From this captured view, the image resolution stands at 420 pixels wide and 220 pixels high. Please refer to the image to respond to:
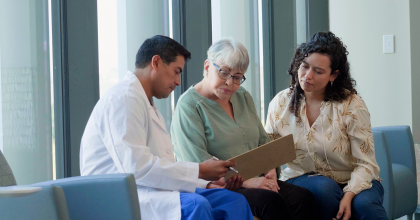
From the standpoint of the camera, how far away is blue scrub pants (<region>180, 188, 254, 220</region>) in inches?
57.7

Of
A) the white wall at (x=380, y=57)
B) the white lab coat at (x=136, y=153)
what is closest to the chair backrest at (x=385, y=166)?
the white wall at (x=380, y=57)

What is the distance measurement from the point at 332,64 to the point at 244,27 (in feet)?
4.07

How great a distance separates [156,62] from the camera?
171 cm

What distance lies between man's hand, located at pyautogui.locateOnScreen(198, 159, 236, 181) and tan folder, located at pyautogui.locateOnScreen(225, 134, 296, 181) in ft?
0.16

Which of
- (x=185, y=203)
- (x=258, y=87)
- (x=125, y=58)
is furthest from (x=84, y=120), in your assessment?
(x=258, y=87)

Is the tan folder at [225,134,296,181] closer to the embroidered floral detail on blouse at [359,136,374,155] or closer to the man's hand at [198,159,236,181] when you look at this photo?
the man's hand at [198,159,236,181]

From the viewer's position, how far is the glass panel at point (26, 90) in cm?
187

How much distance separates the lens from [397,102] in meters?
3.52

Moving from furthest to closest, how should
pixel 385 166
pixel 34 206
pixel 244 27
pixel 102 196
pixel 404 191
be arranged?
1. pixel 244 27
2. pixel 404 191
3. pixel 385 166
4. pixel 102 196
5. pixel 34 206

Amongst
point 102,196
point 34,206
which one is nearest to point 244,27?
point 102,196

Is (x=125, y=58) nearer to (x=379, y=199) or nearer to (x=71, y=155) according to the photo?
(x=71, y=155)

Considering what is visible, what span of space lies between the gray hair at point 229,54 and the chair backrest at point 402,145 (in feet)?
4.02

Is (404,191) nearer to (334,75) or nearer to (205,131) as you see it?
(334,75)

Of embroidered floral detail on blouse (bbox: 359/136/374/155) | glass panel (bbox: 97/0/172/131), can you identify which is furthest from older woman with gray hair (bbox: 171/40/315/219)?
glass panel (bbox: 97/0/172/131)
